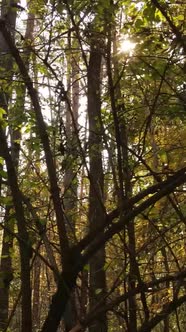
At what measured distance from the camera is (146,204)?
199 centimetres

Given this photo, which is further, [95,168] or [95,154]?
[95,168]

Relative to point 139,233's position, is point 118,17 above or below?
above

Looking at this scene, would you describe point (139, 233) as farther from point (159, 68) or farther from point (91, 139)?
point (159, 68)

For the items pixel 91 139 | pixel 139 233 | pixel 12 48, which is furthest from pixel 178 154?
pixel 12 48

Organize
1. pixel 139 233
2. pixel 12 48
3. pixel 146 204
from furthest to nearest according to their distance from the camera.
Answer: pixel 139 233, pixel 12 48, pixel 146 204

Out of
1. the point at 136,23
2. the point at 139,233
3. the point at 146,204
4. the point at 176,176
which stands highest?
the point at 136,23

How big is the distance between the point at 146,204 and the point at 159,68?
35.1 inches

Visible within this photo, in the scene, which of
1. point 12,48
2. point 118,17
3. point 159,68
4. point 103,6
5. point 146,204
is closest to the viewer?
point 146,204

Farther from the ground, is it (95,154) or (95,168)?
(95,168)

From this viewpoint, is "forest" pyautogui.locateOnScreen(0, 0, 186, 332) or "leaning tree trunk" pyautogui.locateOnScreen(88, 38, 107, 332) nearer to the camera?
"forest" pyautogui.locateOnScreen(0, 0, 186, 332)

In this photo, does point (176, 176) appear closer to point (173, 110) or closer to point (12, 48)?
point (173, 110)

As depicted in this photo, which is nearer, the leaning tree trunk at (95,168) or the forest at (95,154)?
A: the forest at (95,154)

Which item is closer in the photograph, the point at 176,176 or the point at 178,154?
the point at 176,176

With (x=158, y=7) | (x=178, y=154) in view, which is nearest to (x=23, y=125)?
(x=158, y=7)
